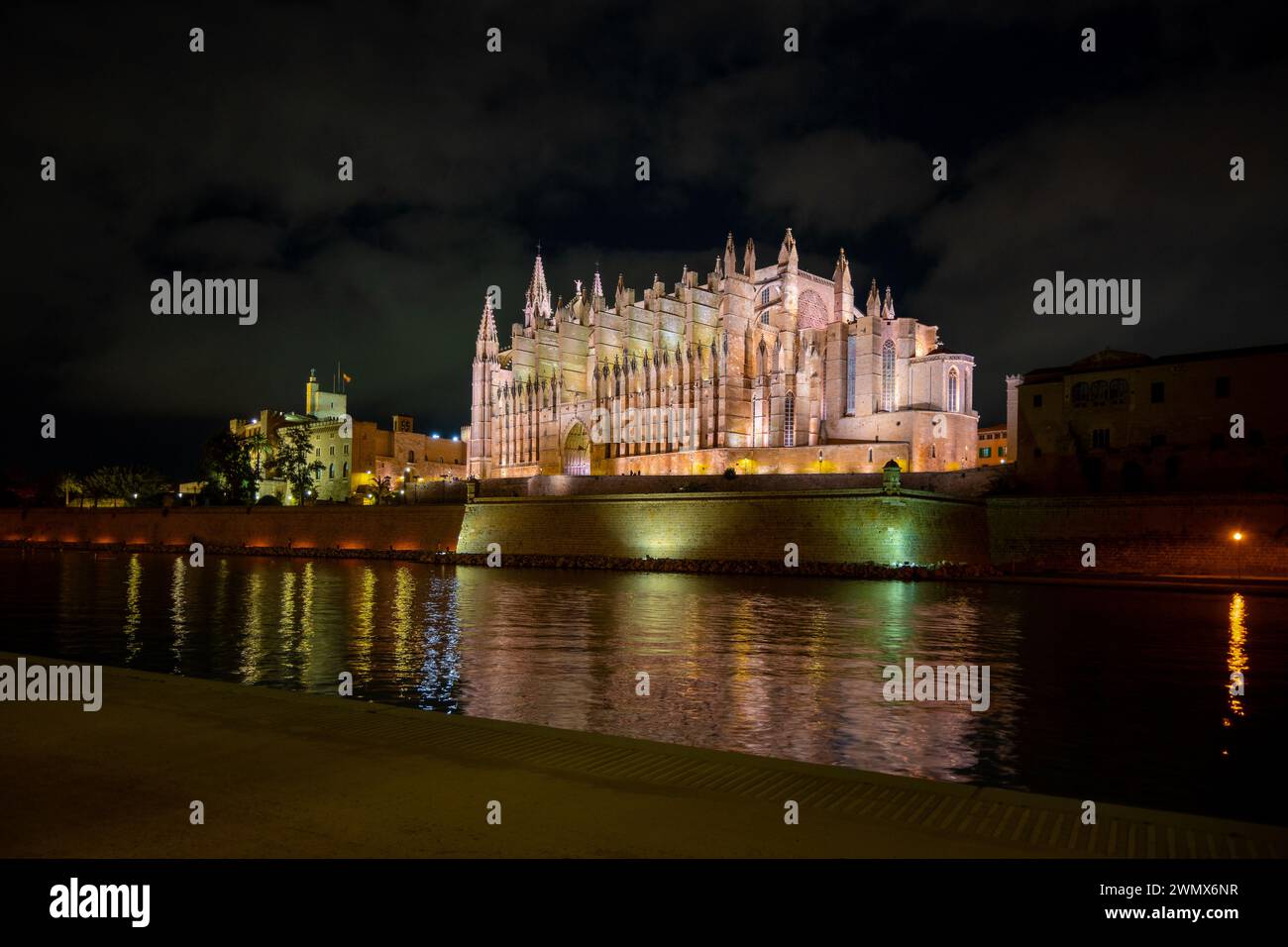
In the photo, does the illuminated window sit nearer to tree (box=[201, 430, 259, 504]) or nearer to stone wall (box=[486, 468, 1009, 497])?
stone wall (box=[486, 468, 1009, 497])

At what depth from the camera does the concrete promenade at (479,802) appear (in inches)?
172

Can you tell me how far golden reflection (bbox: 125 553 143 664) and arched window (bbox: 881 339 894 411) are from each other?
40.0m

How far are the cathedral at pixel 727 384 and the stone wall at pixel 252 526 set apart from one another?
16.0 meters

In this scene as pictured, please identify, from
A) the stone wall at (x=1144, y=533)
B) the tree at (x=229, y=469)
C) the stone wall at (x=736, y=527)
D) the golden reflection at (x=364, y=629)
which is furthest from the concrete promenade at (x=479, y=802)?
the tree at (x=229, y=469)

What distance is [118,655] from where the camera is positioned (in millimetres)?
15594

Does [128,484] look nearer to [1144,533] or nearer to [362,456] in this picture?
[362,456]

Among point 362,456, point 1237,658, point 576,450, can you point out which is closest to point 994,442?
point 576,450

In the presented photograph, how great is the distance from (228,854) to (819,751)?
6.15 m

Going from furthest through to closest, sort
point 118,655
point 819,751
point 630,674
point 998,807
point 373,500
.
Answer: point 373,500
point 118,655
point 630,674
point 819,751
point 998,807

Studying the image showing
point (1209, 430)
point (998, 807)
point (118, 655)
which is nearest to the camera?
point (998, 807)

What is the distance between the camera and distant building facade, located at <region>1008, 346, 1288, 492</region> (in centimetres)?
3434

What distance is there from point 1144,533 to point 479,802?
115 ft
